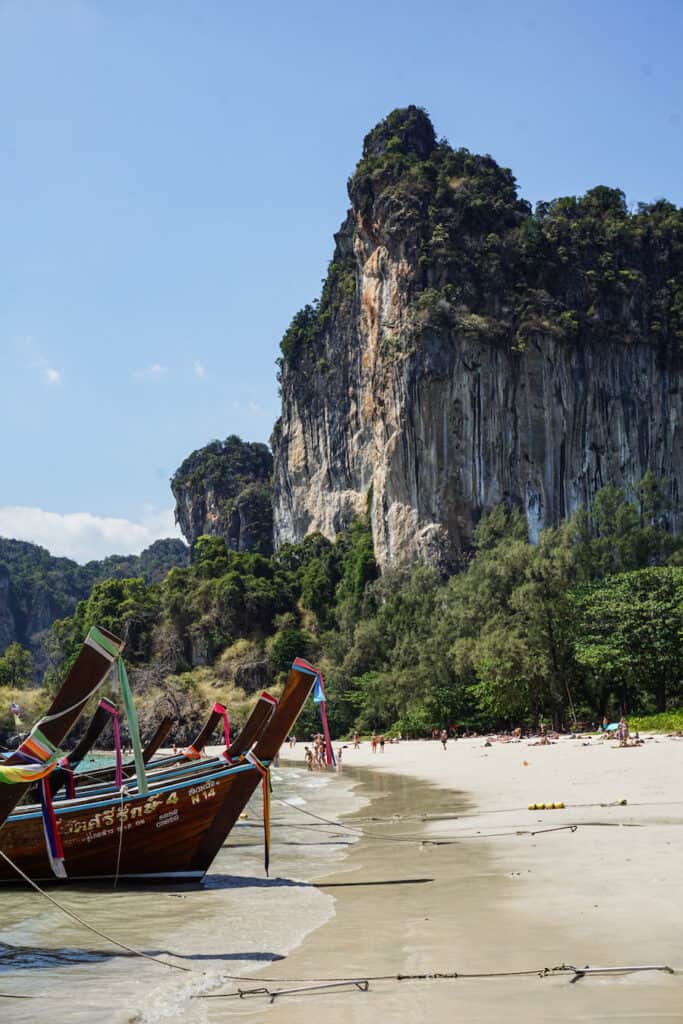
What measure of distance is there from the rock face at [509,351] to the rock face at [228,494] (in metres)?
50.2

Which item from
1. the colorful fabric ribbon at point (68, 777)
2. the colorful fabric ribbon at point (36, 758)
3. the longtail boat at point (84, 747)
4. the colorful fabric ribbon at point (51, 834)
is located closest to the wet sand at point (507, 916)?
the colorful fabric ribbon at point (36, 758)

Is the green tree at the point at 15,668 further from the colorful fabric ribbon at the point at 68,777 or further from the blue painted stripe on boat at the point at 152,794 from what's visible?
the blue painted stripe on boat at the point at 152,794

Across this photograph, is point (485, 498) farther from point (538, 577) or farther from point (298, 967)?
point (298, 967)

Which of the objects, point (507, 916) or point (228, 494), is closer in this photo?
point (507, 916)

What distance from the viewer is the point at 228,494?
473 feet

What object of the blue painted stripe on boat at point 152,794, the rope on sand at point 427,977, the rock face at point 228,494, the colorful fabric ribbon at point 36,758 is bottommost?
the rope on sand at point 427,977

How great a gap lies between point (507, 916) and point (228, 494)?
13624 centimetres

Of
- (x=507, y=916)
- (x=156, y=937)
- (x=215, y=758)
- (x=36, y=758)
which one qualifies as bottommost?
(x=156, y=937)

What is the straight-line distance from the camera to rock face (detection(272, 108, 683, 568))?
262 feet

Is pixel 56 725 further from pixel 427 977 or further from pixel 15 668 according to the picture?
pixel 15 668

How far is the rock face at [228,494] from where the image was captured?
137000mm

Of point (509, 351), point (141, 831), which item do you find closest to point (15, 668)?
point (509, 351)

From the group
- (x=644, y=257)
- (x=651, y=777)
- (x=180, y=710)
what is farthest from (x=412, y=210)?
(x=651, y=777)

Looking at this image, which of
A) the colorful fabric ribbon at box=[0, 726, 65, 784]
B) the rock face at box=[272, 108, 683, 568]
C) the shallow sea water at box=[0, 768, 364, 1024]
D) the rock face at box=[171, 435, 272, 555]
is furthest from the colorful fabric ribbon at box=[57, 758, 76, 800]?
the rock face at box=[171, 435, 272, 555]
